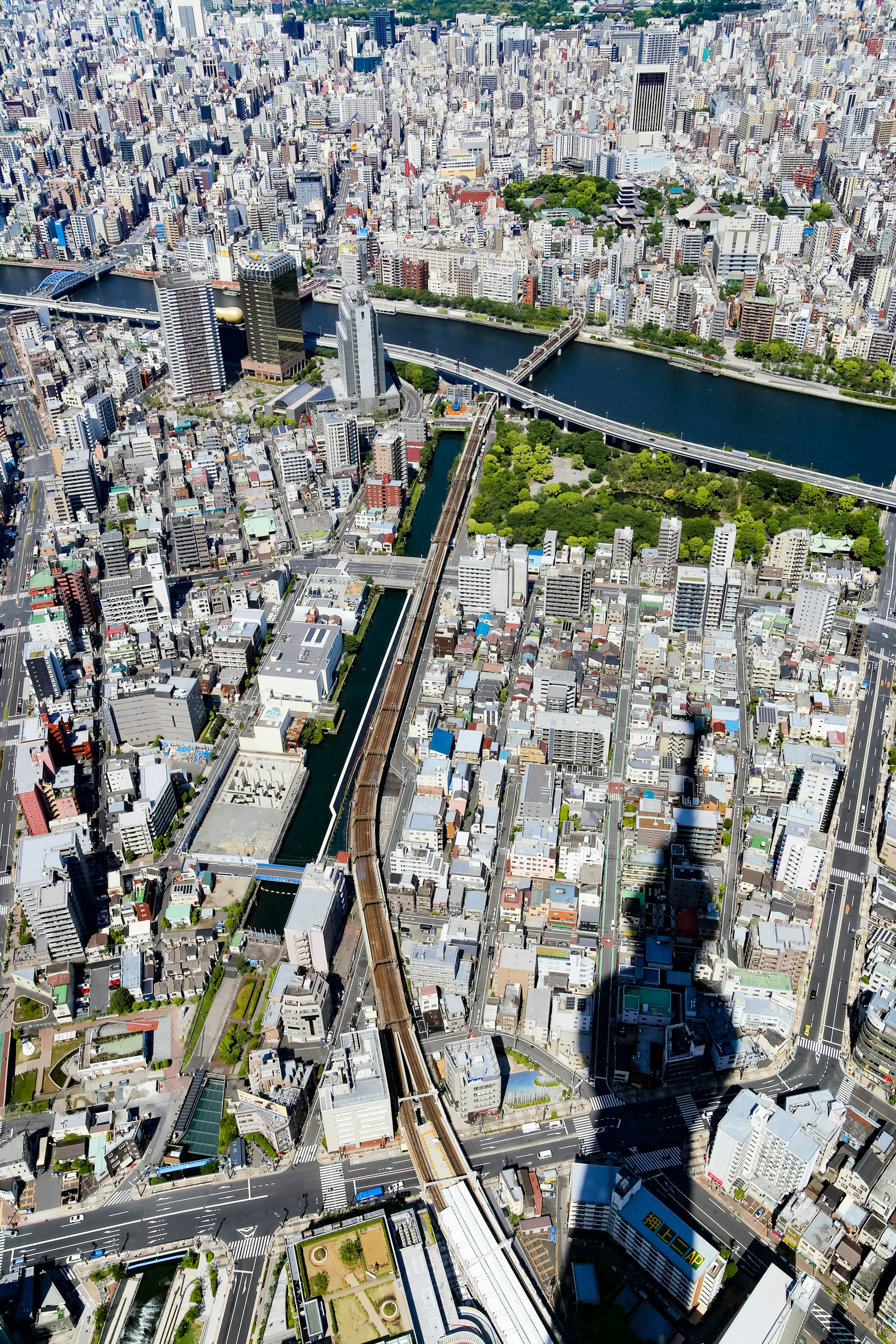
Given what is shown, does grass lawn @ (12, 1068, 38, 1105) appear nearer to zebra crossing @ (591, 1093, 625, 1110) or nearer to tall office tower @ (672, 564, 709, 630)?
zebra crossing @ (591, 1093, 625, 1110)

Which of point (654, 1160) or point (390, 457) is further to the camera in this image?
point (390, 457)

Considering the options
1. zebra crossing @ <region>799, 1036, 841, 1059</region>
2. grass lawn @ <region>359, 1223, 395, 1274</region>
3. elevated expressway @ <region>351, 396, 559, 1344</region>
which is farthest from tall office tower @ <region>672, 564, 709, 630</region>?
grass lawn @ <region>359, 1223, 395, 1274</region>

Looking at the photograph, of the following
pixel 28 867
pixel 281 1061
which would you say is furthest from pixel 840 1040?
pixel 28 867

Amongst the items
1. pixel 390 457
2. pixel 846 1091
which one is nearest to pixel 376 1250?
pixel 846 1091

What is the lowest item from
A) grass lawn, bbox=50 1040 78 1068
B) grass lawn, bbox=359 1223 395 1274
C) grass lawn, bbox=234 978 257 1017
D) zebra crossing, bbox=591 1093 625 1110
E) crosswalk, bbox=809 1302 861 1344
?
crosswalk, bbox=809 1302 861 1344

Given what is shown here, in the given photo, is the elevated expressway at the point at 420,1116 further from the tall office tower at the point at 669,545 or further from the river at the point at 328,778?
the tall office tower at the point at 669,545

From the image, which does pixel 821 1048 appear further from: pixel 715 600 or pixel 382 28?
pixel 382 28
